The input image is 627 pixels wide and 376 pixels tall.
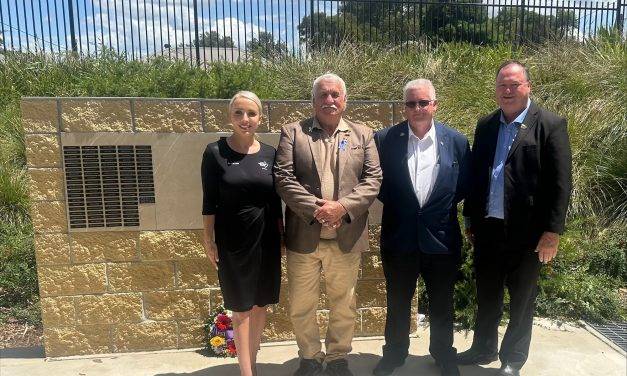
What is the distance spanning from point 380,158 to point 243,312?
4.00ft

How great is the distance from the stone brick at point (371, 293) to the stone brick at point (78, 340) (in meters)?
1.80

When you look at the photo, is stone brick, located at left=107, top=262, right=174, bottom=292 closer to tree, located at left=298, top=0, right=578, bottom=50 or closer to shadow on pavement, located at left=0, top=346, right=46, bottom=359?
shadow on pavement, located at left=0, top=346, right=46, bottom=359

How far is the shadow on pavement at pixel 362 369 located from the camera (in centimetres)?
317

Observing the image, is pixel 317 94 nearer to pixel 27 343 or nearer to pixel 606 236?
pixel 27 343

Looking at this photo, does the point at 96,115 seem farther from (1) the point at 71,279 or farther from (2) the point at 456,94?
(2) the point at 456,94

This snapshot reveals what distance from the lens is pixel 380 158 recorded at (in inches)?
119

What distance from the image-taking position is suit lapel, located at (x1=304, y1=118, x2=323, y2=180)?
2777mm

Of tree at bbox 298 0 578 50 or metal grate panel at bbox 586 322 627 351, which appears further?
tree at bbox 298 0 578 50

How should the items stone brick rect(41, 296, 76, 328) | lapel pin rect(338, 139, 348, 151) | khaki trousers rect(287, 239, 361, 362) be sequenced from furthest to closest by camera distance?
stone brick rect(41, 296, 76, 328)
khaki trousers rect(287, 239, 361, 362)
lapel pin rect(338, 139, 348, 151)

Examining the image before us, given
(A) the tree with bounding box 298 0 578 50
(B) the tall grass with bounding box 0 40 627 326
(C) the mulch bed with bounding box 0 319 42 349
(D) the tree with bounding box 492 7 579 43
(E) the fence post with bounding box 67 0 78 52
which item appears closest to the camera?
(C) the mulch bed with bounding box 0 319 42 349

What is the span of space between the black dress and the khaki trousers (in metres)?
0.23

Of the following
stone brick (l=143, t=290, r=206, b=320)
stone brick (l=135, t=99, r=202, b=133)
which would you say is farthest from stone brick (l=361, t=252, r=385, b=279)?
stone brick (l=135, t=99, r=202, b=133)

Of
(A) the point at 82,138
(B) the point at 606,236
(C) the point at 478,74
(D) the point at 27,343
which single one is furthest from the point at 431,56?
(D) the point at 27,343

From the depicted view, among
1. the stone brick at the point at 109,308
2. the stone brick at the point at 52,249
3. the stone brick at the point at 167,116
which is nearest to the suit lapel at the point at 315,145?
the stone brick at the point at 167,116
